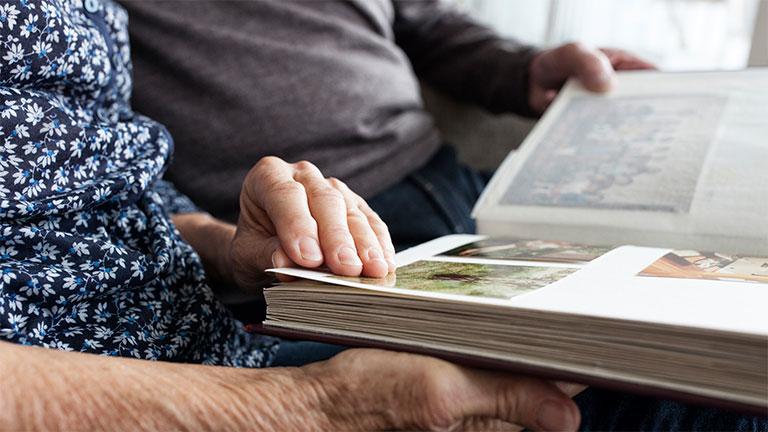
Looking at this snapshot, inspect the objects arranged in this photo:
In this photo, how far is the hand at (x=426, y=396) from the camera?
1.35ft

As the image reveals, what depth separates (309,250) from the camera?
51 centimetres

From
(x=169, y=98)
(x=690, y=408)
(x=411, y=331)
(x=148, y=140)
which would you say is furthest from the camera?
(x=169, y=98)

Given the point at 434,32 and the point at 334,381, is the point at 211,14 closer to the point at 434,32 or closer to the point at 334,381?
the point at 434,32

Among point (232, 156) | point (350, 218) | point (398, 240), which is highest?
point (350, 218)

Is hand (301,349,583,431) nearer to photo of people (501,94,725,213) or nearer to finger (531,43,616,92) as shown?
photo of people (501,94,725,213)

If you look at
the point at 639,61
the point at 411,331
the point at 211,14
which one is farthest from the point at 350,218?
the point at 639,61

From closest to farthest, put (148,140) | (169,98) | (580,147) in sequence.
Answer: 1. (148,140)
2. (580,147)
3. (169,98)

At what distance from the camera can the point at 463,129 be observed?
135 centimetres

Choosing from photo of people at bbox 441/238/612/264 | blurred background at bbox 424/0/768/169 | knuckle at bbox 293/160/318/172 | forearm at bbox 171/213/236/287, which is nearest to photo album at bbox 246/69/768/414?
photo of people at bbox 441/238/612/264

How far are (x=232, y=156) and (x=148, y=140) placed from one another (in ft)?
0.95

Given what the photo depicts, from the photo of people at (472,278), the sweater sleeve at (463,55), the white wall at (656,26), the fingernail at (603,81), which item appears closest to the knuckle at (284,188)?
the photo of people at (472,278)

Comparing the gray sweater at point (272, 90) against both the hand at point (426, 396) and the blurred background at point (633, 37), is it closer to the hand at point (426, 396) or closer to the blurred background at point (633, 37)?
the blurred background at point (633, 37)

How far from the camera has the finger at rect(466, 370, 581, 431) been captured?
41cm

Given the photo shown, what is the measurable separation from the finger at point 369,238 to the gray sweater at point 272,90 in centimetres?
41
